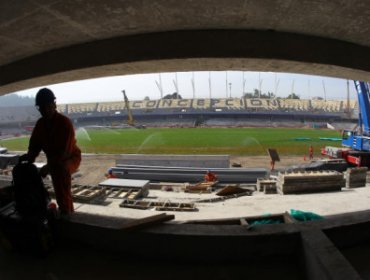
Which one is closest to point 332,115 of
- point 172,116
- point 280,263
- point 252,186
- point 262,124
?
point 262,124

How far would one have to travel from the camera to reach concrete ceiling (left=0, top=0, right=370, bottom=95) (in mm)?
3883

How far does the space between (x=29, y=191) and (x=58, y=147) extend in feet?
1.80

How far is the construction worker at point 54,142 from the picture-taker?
3447mm

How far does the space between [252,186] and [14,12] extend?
13.5m

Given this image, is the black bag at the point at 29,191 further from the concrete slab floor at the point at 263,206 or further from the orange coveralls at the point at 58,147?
the concrete slab floor at the point at 263,206

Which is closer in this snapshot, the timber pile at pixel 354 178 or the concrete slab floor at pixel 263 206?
the concrete slab floor at pixel 263 206

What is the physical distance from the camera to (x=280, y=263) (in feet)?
10.2

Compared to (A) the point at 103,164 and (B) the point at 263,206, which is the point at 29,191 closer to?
(B) the point at 263,206

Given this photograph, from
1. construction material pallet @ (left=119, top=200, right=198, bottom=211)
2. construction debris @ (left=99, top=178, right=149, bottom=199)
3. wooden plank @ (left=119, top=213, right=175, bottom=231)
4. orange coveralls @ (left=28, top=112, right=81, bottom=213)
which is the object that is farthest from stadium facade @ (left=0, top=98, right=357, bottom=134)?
orange coveralls @ (left=28, top=112, right=81, bottom=213)

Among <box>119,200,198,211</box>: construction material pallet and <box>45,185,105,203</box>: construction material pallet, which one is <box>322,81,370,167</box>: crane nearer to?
<box>119,200,198,211</box>: construction material pallet

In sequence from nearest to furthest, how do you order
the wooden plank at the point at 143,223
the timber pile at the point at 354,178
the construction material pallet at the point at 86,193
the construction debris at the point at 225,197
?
the wooden plank at the point at 143,223
the construction material pallet at the point at 86,193
the construction debris at the point at 225,197
the timber pile at the point at 354,178

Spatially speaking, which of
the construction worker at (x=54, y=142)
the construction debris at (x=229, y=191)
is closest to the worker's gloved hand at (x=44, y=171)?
the construction worker at (x=54, y=142)

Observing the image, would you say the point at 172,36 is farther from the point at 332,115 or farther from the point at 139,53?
the point at 332,115

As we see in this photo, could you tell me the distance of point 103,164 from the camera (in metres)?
25.6
